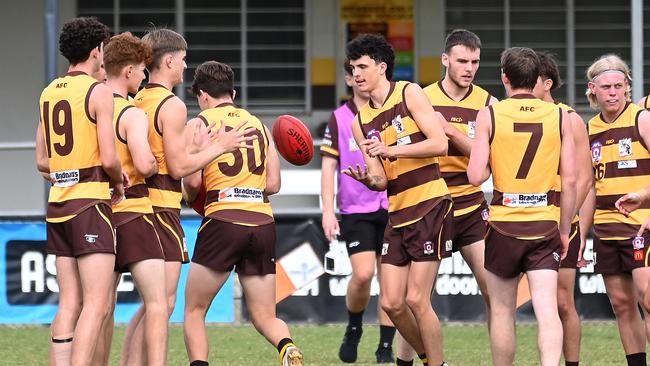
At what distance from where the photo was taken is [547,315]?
23.3 ft

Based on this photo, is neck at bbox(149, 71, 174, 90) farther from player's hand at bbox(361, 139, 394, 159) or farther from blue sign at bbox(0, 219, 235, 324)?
blue sign at bbox(0, 219, 235, 324)

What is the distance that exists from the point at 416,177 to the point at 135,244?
1.85 metres

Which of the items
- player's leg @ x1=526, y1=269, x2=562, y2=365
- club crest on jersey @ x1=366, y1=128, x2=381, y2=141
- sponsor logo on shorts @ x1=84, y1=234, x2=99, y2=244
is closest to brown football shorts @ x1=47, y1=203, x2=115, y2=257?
sponsor logo on shorts @ x1=84, y1=234, x2=99, y2=244

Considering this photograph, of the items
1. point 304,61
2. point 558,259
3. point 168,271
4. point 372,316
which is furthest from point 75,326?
point 304,61

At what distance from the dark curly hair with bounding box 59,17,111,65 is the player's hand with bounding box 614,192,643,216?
335 centimetres

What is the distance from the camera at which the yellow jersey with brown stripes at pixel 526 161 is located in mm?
7188

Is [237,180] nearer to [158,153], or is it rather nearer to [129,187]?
[158,153]

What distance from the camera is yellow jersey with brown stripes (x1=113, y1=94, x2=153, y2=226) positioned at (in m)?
7.26

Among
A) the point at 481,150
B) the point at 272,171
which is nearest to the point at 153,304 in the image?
the point at 272,171

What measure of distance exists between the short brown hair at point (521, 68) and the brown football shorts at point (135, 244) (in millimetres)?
2163

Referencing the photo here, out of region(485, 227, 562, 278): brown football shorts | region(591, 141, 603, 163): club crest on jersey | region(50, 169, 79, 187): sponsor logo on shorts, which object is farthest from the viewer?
region(591, 141, 603, 163): club crest on jersey

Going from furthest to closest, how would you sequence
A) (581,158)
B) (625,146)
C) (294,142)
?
(625,146) < (294,142) < (581,158)

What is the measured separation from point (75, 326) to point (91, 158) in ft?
2.98

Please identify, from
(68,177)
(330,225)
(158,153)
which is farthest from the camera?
(330,225)
